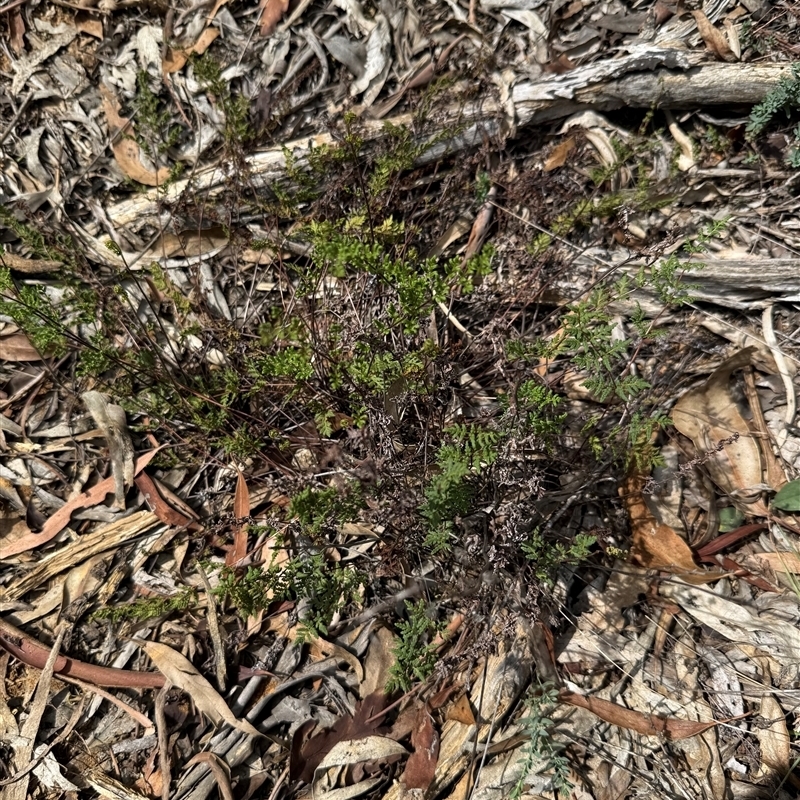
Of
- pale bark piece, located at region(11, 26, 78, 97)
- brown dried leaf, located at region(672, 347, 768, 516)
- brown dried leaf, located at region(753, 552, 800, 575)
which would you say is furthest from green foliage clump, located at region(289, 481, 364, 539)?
pale bark piece, located at region(11, 26, 78, 97)

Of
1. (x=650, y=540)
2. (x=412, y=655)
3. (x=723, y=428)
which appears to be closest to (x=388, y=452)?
(x=412, y=655)

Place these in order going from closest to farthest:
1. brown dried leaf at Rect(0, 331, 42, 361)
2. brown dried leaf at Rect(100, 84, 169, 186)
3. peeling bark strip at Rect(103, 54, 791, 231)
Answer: peeling bark strip at Rect(103, 54, 791, 231) < brown dried leaf at Rect(0, 331, 42, 361) < brown dried leaf at Rect(100, 84, 169, 186)

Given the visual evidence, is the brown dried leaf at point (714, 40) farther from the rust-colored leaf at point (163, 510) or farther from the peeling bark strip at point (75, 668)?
the peeling bark strip at point (75, 668)

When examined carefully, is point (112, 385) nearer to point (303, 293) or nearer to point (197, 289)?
point (197, 289)

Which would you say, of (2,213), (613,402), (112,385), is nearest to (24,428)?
(112,385)

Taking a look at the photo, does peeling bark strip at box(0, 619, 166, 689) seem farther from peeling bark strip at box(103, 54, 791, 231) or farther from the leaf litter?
peeling bark strip at box(103, 54, 791, 231)

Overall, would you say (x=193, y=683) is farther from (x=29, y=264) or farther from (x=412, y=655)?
(x=29, y=264)
